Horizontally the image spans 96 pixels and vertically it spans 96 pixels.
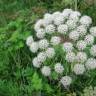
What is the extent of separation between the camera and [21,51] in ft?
16.0

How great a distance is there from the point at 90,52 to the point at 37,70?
0.74 m

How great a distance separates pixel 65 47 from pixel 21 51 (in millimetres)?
979

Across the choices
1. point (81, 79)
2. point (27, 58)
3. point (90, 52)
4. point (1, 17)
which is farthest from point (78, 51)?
point (1, 17)

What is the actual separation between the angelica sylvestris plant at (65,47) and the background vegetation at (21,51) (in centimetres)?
18

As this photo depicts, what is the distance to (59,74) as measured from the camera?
4262 mm

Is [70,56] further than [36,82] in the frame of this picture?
No

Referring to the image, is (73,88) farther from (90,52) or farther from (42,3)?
(42,3)

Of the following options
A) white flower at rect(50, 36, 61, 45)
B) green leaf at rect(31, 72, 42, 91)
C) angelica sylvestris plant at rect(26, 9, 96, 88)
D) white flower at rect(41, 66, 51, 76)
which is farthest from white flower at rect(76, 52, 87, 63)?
green leaf at rect(31, 72, 42, 91)

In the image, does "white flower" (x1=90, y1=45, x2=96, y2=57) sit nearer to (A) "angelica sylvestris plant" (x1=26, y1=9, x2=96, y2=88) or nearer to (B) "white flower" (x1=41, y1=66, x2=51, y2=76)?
(A) "angelica sylvestris plant" (x1=26, y1=9, x2=96, y2=88)

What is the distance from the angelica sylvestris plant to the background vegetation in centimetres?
18

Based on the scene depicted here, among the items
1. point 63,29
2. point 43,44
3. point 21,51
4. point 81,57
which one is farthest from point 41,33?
point 21,51

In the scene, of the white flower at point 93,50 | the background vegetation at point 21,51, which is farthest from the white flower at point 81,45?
the background vegetation at point 21,51

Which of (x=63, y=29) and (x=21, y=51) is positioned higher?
(x=63, y=29)

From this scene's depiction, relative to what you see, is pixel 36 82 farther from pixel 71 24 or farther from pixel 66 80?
pixel 71 24
